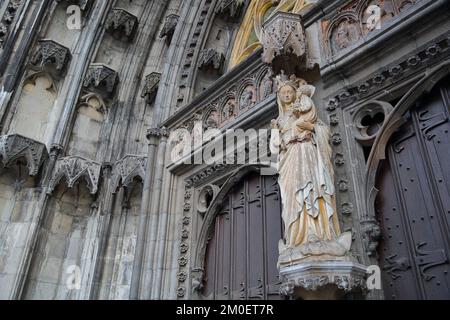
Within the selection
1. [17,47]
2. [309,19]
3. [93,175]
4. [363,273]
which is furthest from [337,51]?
[17,47]

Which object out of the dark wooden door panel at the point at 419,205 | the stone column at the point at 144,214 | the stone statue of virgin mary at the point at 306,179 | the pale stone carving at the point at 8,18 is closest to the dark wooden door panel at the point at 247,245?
the stone column at the point at 144,214

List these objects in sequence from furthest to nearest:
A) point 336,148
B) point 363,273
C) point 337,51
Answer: point 337,51 → point 336,148 → point 363,273

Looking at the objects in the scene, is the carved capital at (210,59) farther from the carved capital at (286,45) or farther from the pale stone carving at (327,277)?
the pale stone carving at (327,277)

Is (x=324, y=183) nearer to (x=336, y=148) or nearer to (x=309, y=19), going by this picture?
(x=336, y=148)

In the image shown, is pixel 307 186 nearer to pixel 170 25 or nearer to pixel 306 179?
pixel 306 179

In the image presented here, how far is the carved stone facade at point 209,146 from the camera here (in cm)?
341

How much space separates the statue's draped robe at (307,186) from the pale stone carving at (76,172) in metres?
4.70

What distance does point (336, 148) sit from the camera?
396 centimetres

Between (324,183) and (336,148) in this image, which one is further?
(336,148)

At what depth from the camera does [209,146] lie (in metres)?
5.77

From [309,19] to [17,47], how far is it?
6.01 meters

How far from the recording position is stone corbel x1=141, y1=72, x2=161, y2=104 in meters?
8.27

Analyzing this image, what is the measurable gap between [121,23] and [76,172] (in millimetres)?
3674

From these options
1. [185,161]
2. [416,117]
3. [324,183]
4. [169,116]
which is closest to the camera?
[324,183]
